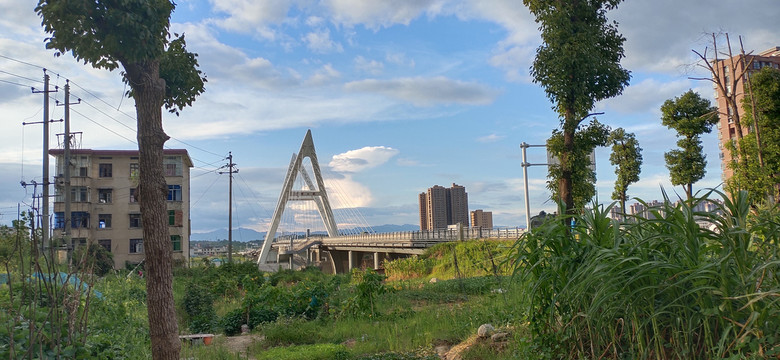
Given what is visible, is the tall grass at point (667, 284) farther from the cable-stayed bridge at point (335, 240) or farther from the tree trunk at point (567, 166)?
the cable-stayed bridge at point (335, 240)

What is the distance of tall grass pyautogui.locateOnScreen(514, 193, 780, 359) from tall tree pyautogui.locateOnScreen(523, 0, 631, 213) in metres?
6.40

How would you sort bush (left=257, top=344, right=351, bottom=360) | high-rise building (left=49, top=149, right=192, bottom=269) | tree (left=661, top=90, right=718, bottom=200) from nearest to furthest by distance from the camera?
bush (left=257, top=344, right=351, bottom=360)
tree (left=661, top=90, right=718, bottom=200)
high-rise building (left=49, top=149, right=192, bottom=269)

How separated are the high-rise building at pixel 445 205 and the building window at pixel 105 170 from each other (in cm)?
5246

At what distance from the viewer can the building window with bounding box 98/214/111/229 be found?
42.5 meters

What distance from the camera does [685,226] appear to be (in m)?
3.57

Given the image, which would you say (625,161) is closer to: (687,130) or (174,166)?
(687,130)

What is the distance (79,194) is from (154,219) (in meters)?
43.4

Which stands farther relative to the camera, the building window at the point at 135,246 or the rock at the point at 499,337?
the building window at the point at 135,246

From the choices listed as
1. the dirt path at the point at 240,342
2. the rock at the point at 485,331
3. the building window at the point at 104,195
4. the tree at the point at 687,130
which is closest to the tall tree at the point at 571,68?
the rock at the point at 485,331

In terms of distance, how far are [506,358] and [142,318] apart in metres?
5.45

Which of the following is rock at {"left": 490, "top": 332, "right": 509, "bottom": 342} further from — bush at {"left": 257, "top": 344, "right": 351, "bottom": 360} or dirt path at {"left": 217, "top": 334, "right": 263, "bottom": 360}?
dirt path at {"left": 217, "top": 334, "right": 263, "bottom": 360}

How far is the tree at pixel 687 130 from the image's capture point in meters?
20.4

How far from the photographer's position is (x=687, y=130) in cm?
2062

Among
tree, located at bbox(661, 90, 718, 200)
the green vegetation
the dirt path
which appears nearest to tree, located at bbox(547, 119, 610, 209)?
the green vegetation
